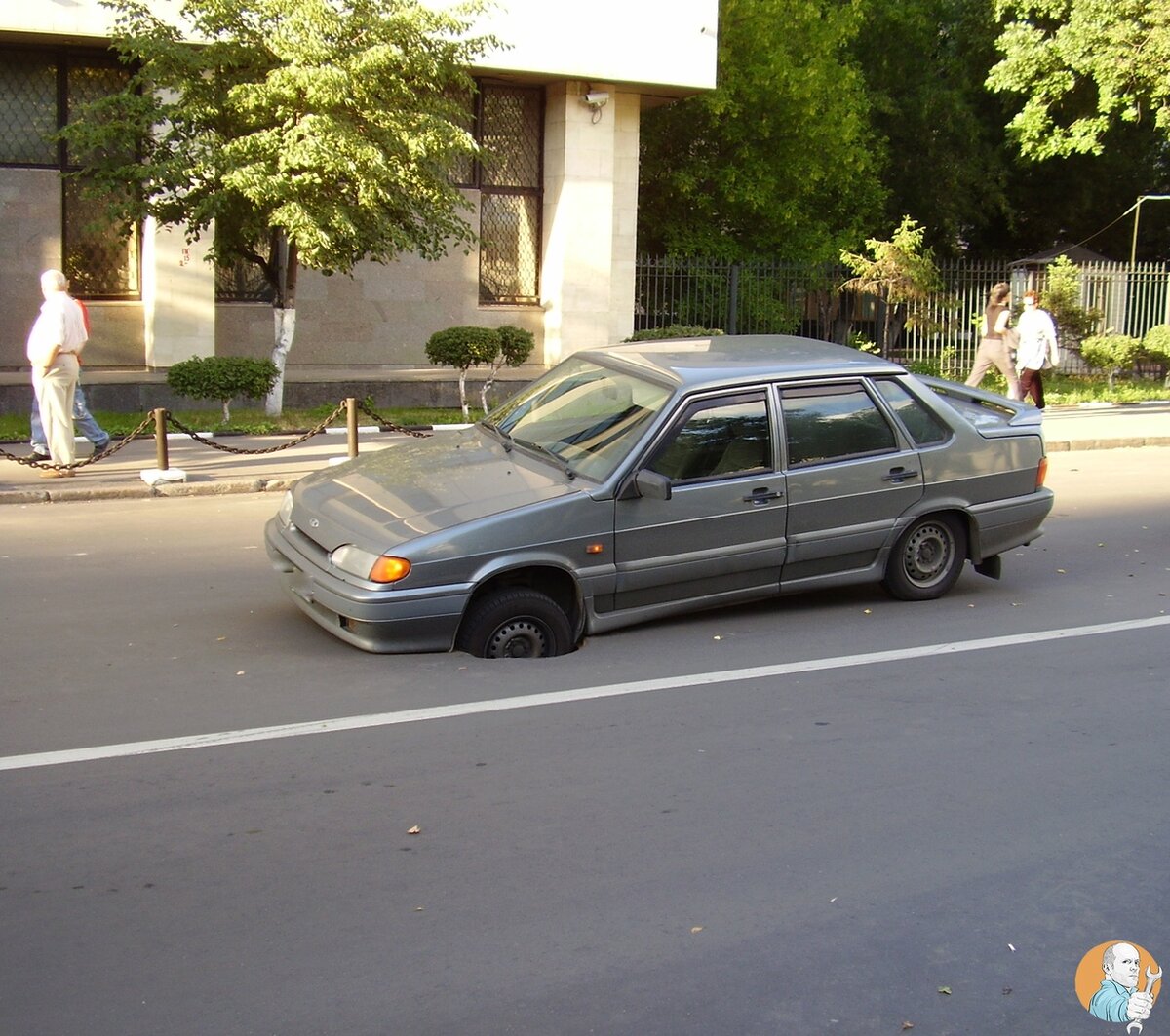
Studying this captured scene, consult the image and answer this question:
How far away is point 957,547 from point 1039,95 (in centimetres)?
2337

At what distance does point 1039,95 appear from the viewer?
29281 mm

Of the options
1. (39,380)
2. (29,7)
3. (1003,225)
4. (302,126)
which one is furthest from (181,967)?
(1003,225)

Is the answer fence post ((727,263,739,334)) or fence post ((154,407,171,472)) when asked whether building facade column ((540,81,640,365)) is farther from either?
fence post ((154,407,171,472))

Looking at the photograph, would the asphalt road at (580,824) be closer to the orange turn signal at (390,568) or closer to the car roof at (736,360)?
the orange turn signal at (390,568)

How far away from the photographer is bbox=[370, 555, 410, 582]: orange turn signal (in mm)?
6883

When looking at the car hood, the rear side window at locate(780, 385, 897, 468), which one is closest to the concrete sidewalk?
the car hood

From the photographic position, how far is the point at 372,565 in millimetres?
6918

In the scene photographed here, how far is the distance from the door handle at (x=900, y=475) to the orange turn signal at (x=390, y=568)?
123 inches

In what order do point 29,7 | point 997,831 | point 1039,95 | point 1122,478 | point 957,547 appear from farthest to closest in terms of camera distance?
1. point 1039,95
2. point 29,7
3. point 1122,478
4. point 957,547
5. point 997,831

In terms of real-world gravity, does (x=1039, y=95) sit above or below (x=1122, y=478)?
above

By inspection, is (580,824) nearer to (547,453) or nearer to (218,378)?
(547,453)

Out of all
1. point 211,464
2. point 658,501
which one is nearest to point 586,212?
point 211,464

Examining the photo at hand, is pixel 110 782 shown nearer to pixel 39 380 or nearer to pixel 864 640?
pixel 864 640

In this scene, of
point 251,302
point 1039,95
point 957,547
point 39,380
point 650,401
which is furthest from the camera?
point 1039,95
